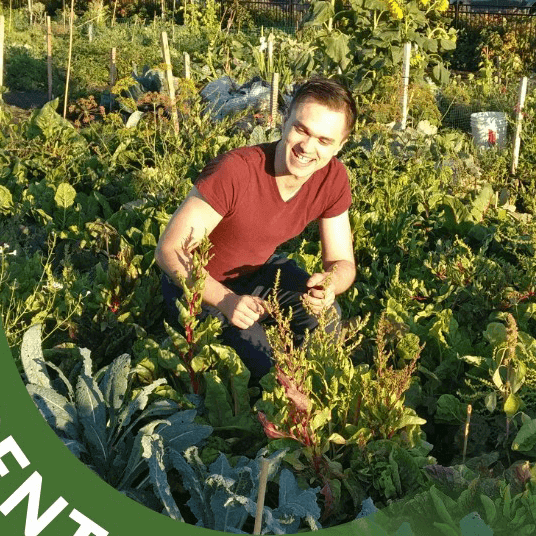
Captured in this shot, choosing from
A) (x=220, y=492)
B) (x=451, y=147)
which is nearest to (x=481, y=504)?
(x=220, y=492)

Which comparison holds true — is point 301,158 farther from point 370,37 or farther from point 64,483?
point 370,37

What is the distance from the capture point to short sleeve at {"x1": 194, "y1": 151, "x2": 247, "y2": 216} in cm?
319

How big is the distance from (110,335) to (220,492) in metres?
1.17

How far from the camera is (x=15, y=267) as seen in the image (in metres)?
4.11

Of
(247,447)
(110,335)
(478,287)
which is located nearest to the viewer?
(247,447)

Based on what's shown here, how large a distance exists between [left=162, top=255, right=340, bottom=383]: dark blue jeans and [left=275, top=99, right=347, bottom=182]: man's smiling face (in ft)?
1.74

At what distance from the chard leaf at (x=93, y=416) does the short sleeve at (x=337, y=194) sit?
4.13ft

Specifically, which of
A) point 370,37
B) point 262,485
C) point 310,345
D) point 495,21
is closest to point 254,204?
point 310,345

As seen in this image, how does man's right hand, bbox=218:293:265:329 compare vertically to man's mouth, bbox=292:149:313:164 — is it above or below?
below

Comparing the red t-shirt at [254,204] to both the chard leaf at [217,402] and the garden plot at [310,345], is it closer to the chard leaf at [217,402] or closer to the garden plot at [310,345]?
the garden plot at [310,345]

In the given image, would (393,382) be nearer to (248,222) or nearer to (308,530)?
(308,530)

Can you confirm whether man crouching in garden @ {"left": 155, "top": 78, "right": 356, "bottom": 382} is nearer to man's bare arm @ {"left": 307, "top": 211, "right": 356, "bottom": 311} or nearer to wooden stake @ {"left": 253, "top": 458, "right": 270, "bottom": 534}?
man's bare arm @ {"left": 307, "top": 211, "right": 356, "bottom": 311}

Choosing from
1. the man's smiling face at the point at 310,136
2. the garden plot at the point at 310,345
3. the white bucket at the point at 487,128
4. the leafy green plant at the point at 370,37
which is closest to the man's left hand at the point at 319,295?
the garden plot at the point at 310,345

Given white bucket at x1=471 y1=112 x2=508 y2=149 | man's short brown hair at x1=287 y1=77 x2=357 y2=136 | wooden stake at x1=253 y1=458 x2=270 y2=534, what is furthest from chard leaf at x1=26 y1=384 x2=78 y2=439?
white bucket at x1=471 y1=112 x2=508 y2=149
